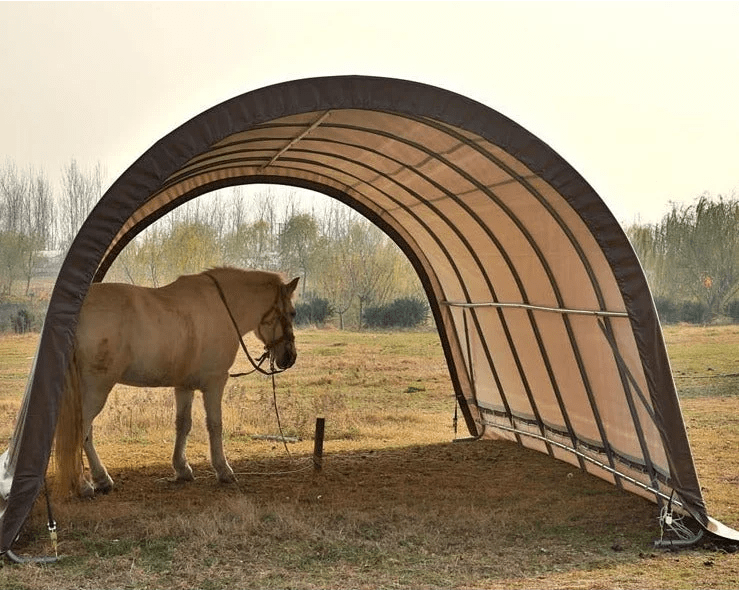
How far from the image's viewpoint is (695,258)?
131 ft

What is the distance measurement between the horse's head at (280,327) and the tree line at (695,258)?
27.3 m

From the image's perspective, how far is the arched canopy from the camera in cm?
780

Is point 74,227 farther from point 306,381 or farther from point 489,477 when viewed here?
point 489,477

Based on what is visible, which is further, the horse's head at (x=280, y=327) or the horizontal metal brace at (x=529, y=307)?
the horse's head at (x=280, y=327)

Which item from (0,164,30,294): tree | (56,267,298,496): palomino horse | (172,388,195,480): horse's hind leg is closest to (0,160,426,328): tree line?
(0,164,30,294): tree

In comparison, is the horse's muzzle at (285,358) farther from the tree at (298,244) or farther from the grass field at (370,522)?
the tree at (298,244)

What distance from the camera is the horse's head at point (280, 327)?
1145 cm

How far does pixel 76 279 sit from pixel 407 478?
15.5ft

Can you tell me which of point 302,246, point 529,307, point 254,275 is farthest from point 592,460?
point 302,246

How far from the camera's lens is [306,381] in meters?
27.6

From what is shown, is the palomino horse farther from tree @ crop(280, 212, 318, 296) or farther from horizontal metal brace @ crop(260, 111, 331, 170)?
tree @ crop(280, 212, 318, 296)

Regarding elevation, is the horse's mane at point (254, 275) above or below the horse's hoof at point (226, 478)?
above

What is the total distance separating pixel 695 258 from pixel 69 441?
3452cm

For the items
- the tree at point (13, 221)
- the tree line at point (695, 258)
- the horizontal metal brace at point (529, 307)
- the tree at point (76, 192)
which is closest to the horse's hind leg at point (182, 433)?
the horizontal metal brace at point (529, 307)
